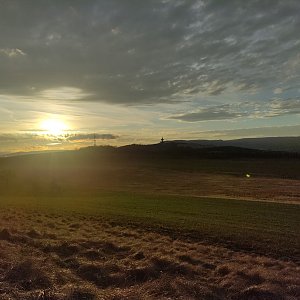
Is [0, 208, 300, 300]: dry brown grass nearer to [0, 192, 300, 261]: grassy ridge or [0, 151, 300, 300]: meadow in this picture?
[0, 151, 300, 300]: meadow

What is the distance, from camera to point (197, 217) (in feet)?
82.5

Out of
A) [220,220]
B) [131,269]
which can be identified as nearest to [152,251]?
[131,269]

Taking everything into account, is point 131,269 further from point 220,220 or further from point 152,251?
point 220,220

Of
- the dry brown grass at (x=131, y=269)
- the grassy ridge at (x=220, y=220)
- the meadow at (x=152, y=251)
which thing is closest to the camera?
the dry brown grass at (x=131, y=269)

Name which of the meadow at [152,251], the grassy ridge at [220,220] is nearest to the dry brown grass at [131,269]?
the meadow at [152,251]

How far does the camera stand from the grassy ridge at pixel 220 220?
58.7ft

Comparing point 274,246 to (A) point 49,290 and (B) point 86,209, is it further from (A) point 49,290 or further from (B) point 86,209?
(B) point 86,209

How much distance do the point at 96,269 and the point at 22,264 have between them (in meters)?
2.21

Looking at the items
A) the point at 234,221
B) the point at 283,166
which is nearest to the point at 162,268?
the point at 234,221

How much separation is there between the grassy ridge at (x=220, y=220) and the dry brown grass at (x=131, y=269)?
1.53 m

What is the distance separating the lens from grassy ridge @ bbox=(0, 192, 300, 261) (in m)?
17.9

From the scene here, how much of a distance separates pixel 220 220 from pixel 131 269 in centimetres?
1221

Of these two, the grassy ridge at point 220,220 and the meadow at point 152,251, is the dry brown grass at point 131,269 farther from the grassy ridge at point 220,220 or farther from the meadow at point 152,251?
the grassy ridge at point 220,220

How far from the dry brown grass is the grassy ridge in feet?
5.01
